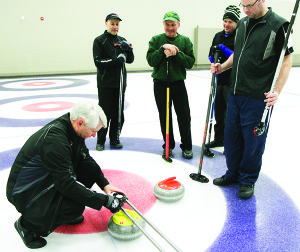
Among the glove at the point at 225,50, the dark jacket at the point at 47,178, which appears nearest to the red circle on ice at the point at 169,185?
the dark jacket at the point at 47,178

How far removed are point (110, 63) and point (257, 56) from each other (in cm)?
191

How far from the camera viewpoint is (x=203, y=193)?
270 cm

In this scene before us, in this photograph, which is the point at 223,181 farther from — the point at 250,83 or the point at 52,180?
the point at 52,180

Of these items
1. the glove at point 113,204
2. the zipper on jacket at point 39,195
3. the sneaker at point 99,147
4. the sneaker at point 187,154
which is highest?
the zipper on jacket at point 39,195

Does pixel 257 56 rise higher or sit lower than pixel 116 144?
higher

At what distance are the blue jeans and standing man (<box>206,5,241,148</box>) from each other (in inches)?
30.0

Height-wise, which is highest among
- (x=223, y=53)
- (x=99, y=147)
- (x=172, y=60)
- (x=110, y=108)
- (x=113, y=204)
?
(x=223, y=53)

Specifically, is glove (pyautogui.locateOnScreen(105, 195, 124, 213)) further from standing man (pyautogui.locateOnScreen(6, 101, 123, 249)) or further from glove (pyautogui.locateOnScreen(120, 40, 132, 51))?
glove (pyautogui.locateOnScreen(120, 40, 132, 51))

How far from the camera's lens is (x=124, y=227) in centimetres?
200

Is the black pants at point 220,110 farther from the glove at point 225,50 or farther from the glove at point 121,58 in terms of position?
the glove at point 121,58

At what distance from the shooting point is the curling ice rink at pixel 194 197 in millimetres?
2035

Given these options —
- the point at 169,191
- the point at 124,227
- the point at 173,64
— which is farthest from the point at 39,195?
the point at 173,64

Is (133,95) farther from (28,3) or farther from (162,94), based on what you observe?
(28,3)

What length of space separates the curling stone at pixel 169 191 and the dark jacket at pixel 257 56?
40.7 inches
